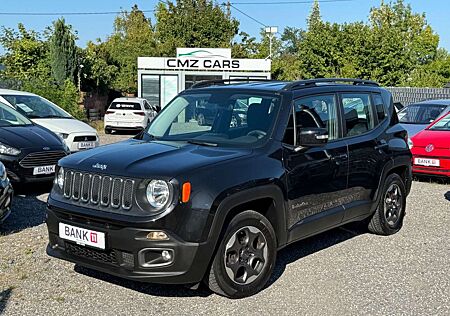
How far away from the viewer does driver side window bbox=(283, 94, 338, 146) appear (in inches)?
218

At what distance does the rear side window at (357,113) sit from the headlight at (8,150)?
525cm

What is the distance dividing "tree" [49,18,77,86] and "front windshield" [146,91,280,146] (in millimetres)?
23611

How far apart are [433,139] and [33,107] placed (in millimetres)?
8393

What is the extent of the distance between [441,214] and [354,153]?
125 inches

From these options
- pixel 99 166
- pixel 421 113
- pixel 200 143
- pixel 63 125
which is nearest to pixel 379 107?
pixel 200 143

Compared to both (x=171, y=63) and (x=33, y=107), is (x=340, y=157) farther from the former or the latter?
(x=171, y=63)

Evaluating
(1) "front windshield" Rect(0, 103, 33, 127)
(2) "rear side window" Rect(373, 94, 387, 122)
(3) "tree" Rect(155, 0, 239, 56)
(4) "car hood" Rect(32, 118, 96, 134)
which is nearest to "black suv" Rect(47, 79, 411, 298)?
(2) "rear side window" Rect(373, 94, 387, 122)

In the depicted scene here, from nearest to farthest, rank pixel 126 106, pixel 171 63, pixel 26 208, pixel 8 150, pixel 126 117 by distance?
pixel 26 208, pixel 8 150, pixel 126 117, pixel 126 106, pixel 171 63

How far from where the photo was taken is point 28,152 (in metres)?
8.95

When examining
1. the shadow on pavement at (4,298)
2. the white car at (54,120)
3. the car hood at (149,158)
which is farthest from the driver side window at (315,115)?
the white car at (54,120)

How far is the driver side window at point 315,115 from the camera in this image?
5543 millimetres

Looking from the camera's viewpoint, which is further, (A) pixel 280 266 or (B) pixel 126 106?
(B) pixel 126 106

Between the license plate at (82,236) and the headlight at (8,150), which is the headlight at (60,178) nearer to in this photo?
the license plate at (82,236)

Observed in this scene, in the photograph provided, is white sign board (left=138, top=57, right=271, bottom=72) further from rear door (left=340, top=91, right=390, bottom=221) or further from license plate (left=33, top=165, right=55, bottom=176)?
rear door (left=340, top=91, right=390, bottom=221)
